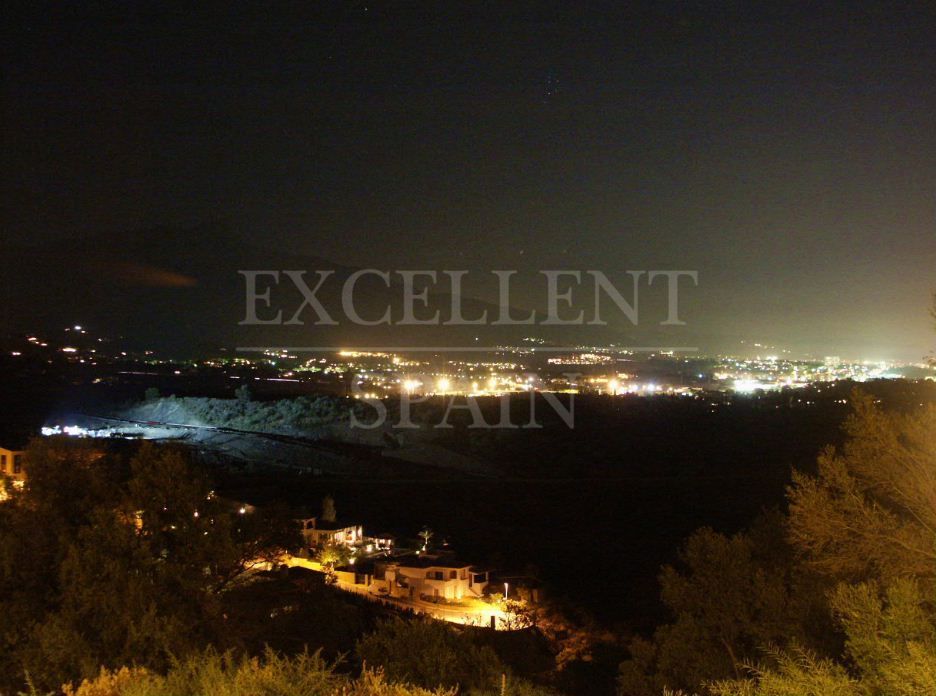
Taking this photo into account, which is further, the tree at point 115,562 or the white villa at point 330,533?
the white villa at point 330,533

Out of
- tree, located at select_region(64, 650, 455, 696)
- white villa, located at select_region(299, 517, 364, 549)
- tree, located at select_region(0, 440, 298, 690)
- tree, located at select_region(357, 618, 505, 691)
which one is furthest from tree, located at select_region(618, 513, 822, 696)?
white villa, located at select_region(299, 517, 364, 549)

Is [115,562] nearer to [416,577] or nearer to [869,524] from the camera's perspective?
[869,524]

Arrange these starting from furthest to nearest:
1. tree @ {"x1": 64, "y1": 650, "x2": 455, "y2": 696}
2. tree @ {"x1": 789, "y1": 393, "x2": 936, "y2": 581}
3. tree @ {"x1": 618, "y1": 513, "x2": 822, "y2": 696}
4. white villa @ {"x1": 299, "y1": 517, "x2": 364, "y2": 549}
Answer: white villa @ {"x1": 299, "y1": 517, "x2": 364, "y2": 549} → tree @ {"x1": 618, "y1": 513, "x2": 822, "y2": 696} → tree @ {"x1": 789, "y1": 393, "x2": 936, "y2": 581} → tree @ {"x1": 64, "y1": 650, "x2": 455, "y2": 696}

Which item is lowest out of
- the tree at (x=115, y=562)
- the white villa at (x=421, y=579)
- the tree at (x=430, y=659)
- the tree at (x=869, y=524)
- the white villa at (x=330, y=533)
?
the white villa at (x=421, y=579)

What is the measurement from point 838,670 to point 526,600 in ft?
30.1

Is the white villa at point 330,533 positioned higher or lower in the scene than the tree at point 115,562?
lower

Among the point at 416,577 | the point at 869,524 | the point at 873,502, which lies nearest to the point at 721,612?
the point at 873,502

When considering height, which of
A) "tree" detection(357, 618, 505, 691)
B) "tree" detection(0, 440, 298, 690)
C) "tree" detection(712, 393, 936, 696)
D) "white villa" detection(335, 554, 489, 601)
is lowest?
"white villa" detection(335, 554, 489, 601)

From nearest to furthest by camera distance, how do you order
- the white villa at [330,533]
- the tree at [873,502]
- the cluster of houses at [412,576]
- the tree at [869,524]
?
1. the tree at [869,524]
2. the tree at [873,502]
3. the cluster of houses at [412,576]
4. the white villa at [330,533]

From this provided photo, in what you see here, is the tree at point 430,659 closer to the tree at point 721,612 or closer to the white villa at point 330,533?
the tree at point 721,612

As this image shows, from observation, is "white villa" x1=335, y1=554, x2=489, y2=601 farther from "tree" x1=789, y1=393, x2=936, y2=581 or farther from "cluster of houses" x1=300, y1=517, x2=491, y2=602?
"tree" x1=789, y1=393, x2=936, y2=581

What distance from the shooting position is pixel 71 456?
7.60 m

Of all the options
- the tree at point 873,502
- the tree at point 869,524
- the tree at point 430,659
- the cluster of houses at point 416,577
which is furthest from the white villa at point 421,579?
the tree at point 873,502

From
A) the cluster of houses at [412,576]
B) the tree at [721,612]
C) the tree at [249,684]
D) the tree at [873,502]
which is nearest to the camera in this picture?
the tree at [249,684]
